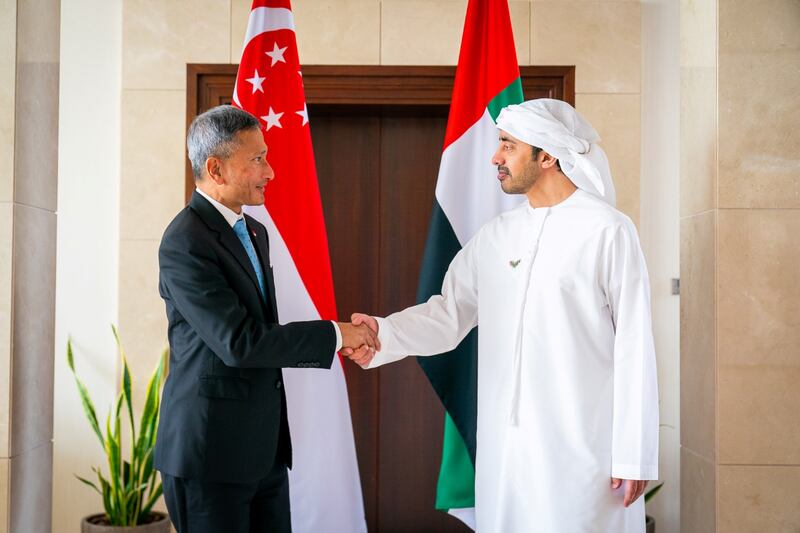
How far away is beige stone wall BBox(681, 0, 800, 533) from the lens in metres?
2.70

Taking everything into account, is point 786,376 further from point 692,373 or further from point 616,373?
point 616,373

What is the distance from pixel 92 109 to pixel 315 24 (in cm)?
123

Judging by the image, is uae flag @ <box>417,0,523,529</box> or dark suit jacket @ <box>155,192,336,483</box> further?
uae flag @ <box>417,0,523,529</box>

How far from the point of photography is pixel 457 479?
121 inches

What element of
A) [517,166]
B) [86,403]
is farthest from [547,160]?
[86,403]

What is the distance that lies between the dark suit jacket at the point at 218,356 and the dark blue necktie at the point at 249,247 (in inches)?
3.5

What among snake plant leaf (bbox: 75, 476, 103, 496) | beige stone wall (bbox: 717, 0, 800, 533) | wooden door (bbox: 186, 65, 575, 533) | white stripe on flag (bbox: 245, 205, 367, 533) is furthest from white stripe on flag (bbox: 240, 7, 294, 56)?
snake plant leaf (bbox: 75, 476, 103, 496)

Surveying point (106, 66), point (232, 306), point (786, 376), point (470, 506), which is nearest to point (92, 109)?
point (106, 66)

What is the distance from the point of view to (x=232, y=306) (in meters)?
2.18

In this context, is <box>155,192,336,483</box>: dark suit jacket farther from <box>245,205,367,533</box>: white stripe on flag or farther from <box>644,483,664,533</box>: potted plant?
<box>644,483,664,533</box>: potted plant

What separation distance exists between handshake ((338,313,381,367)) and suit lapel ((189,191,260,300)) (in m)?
0.38

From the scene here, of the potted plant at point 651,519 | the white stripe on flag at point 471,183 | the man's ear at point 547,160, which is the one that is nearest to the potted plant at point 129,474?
the white stripe on flag at point 471,183

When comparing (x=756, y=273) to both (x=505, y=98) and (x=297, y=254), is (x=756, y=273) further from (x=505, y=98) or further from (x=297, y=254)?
(x=297, y=254)

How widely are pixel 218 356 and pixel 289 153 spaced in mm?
1246
